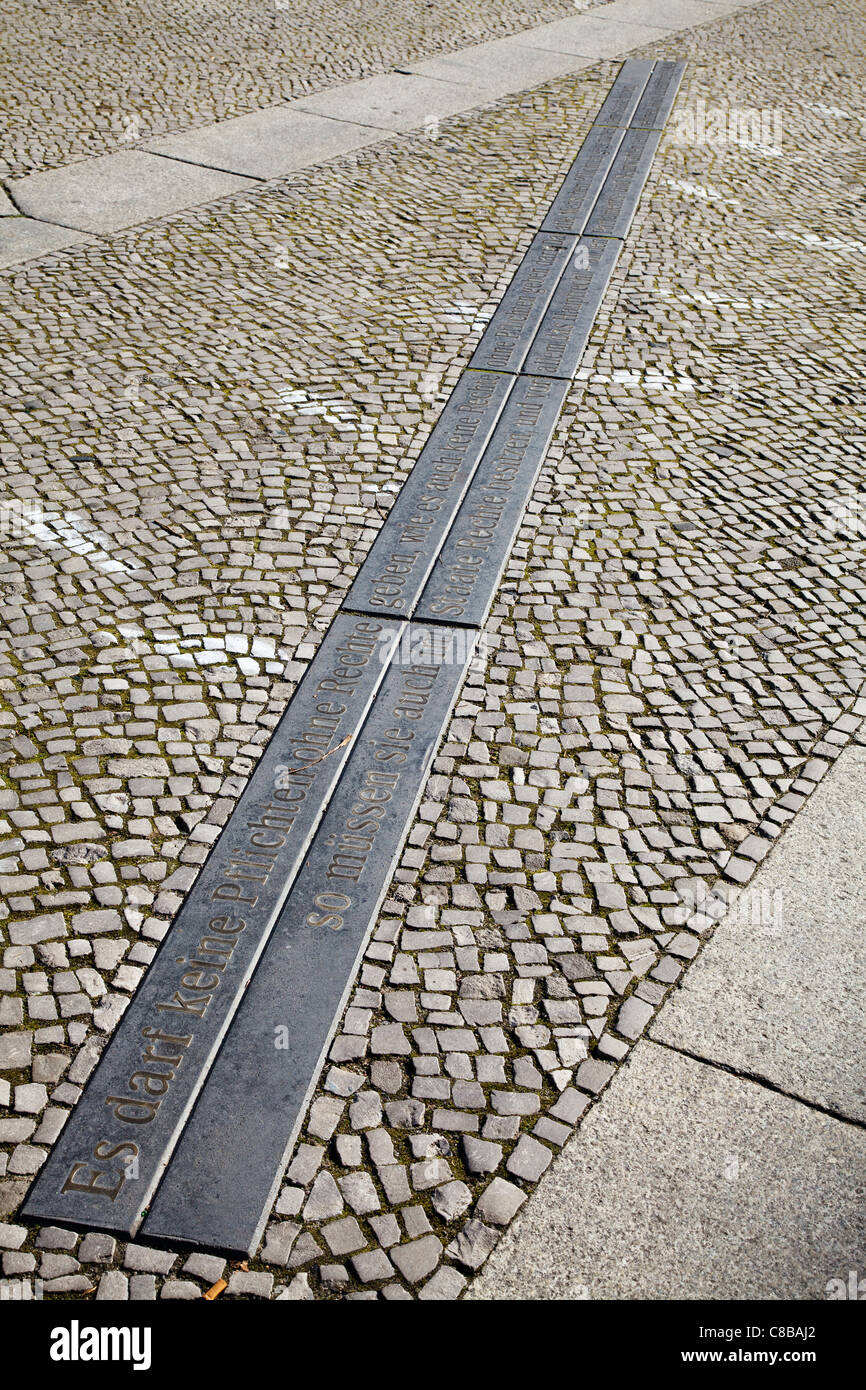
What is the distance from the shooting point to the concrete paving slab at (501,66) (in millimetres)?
9727

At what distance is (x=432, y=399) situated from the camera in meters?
5.45

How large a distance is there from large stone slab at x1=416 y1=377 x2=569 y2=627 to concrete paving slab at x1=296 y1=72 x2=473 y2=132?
4.30 m

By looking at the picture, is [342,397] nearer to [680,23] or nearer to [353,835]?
[353,835]

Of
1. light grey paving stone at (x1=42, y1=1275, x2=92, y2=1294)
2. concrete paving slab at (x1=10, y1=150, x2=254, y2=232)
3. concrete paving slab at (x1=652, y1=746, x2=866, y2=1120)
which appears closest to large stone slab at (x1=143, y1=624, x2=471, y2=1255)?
light grey paving stone at (x1=42, y1=1275, x2=92, y2=1294)

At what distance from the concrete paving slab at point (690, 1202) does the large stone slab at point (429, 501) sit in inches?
79.6

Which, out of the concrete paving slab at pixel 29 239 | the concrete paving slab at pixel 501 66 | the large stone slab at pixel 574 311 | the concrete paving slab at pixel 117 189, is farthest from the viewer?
the concrete paving slab at pixel 501 66

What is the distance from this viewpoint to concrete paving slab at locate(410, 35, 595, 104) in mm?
9727

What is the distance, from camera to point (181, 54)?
9625 millimetres

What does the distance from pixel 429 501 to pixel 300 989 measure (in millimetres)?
2421

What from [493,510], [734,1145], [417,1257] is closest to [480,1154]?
[417,1257]

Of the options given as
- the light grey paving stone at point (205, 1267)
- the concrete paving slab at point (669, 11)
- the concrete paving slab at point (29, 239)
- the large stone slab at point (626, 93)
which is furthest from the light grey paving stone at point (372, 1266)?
the concrete paving slab at point (669, 11)

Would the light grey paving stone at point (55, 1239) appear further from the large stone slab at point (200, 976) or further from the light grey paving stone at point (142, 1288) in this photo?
the light grey paving stone at point (142, 1288)

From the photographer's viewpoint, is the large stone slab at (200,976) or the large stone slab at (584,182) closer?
the large stone slab at (200,976)

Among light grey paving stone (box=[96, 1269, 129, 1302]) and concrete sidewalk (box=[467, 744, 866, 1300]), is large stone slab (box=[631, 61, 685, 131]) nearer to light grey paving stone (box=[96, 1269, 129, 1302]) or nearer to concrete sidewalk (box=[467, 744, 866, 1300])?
concrete sidewalk (box=[467, 744, 866, 1300])
